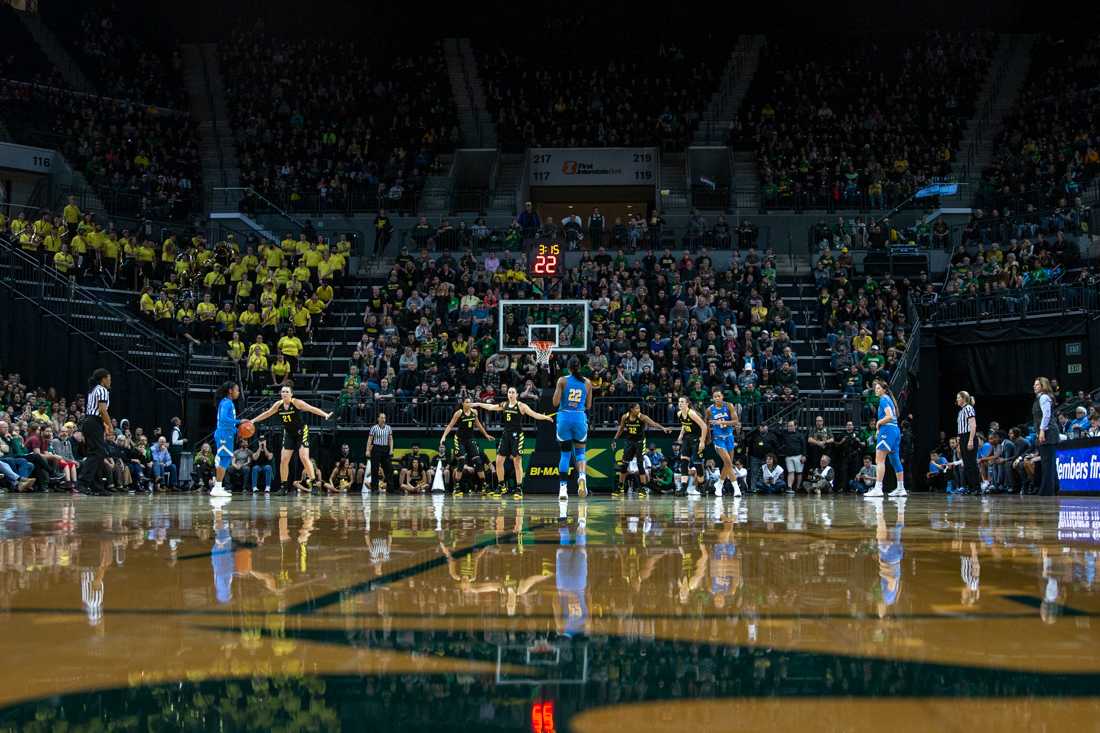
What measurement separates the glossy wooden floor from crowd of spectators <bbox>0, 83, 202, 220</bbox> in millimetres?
32841

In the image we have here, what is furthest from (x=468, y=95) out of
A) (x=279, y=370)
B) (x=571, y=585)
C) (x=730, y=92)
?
(x=571, y=585)

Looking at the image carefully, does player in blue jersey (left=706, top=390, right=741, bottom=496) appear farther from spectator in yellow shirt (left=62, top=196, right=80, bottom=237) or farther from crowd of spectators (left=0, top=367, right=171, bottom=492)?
spectator in yellow shirt (left=62, top=196, right=80, bottom=237)

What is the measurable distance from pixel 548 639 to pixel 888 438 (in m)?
17.5

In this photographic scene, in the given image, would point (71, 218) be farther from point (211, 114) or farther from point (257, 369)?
point (211, 114)

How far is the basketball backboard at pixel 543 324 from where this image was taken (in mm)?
28844

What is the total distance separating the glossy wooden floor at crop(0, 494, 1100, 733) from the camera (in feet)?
7.17

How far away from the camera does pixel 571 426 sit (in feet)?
56.8

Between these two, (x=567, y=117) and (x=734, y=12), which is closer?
(x=567, y=117)

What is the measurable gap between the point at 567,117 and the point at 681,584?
133ft

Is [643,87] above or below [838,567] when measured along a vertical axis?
above

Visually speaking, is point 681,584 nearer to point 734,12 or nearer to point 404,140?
point 404,140

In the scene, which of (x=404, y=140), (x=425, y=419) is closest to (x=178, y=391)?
(x=425, y=419)

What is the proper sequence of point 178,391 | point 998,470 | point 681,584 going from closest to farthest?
1. point 681,584
2. point 998,470
3. point 178,391

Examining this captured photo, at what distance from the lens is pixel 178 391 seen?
27656 mm
